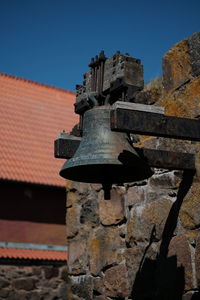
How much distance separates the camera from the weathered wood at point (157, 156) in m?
Result: 2.73

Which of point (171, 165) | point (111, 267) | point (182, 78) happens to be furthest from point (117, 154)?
point (111, 267)

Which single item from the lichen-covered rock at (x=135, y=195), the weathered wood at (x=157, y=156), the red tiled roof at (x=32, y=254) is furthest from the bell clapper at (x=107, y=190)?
the red tiled roof at (x=32, y=254)

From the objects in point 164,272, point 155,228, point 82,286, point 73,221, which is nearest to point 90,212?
point 73,221

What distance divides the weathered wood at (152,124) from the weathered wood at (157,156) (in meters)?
0.40

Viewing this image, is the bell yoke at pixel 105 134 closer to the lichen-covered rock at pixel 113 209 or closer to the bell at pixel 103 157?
the bell at pixel 103 157

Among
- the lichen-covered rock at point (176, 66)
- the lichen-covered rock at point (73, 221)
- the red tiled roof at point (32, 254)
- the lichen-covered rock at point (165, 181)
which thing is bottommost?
the red tiled roof at point (32, 254)

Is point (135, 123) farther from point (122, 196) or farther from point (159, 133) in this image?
point (122, 196)

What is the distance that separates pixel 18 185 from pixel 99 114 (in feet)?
→ 23.7

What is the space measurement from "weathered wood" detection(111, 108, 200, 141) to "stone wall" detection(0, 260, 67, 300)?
A: 6.87m

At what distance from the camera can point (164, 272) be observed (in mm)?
2840

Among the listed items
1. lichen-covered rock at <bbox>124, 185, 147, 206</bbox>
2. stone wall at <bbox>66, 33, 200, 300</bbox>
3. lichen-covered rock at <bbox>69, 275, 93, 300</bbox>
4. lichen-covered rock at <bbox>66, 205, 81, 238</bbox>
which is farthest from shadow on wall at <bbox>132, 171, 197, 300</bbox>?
lichen-covered rock at <bbox>66, 205, 81, 238</bbox>

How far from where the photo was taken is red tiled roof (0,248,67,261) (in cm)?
872

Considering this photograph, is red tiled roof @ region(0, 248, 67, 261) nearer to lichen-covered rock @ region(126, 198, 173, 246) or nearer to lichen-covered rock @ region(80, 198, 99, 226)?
lichen-covered rock @ region(80, 198, 99, 226)

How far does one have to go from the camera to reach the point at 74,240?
388 centimetres
